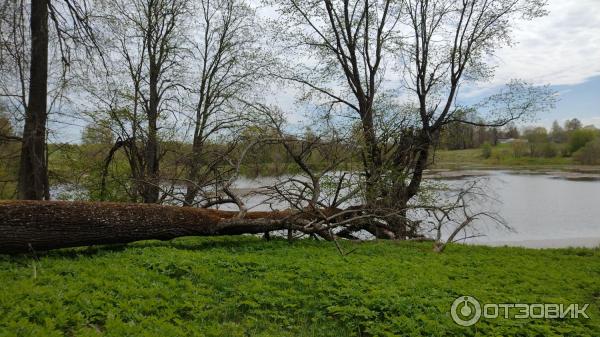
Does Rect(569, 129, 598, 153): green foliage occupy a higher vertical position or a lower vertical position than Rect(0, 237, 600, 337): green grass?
higher

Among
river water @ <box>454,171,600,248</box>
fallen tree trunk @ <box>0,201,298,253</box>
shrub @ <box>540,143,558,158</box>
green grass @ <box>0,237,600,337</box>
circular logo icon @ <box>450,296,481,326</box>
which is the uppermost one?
shrub @ <box>540,143,558,158</box>

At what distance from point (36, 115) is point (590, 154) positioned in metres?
60.6

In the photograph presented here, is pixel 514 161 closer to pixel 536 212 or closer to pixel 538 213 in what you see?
pixel 536 212

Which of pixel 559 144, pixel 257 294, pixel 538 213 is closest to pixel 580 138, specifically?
pixel 559 144

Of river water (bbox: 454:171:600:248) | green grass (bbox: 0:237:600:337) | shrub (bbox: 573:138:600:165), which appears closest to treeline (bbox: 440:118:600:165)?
shrub (bbox: 573:138:600:165)

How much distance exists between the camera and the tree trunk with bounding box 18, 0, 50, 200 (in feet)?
25.5

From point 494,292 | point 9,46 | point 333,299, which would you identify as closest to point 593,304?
point 494,292

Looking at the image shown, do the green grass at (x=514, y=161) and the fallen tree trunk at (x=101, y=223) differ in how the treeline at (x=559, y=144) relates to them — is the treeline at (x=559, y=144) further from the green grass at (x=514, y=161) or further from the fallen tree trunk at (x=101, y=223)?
the fallen tree trunk at (x=101, y=223)

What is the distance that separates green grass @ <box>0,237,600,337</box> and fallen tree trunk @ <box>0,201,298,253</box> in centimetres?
25

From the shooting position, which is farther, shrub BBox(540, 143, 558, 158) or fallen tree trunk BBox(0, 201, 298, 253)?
shrub BBox(540, 143, 558, 158)

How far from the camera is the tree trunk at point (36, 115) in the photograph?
25.5 feet

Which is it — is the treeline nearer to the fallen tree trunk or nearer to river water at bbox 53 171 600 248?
river water at bbox 53 171 600 248

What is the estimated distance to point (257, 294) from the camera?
5.08 m

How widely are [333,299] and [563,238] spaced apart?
15756 millimetres
